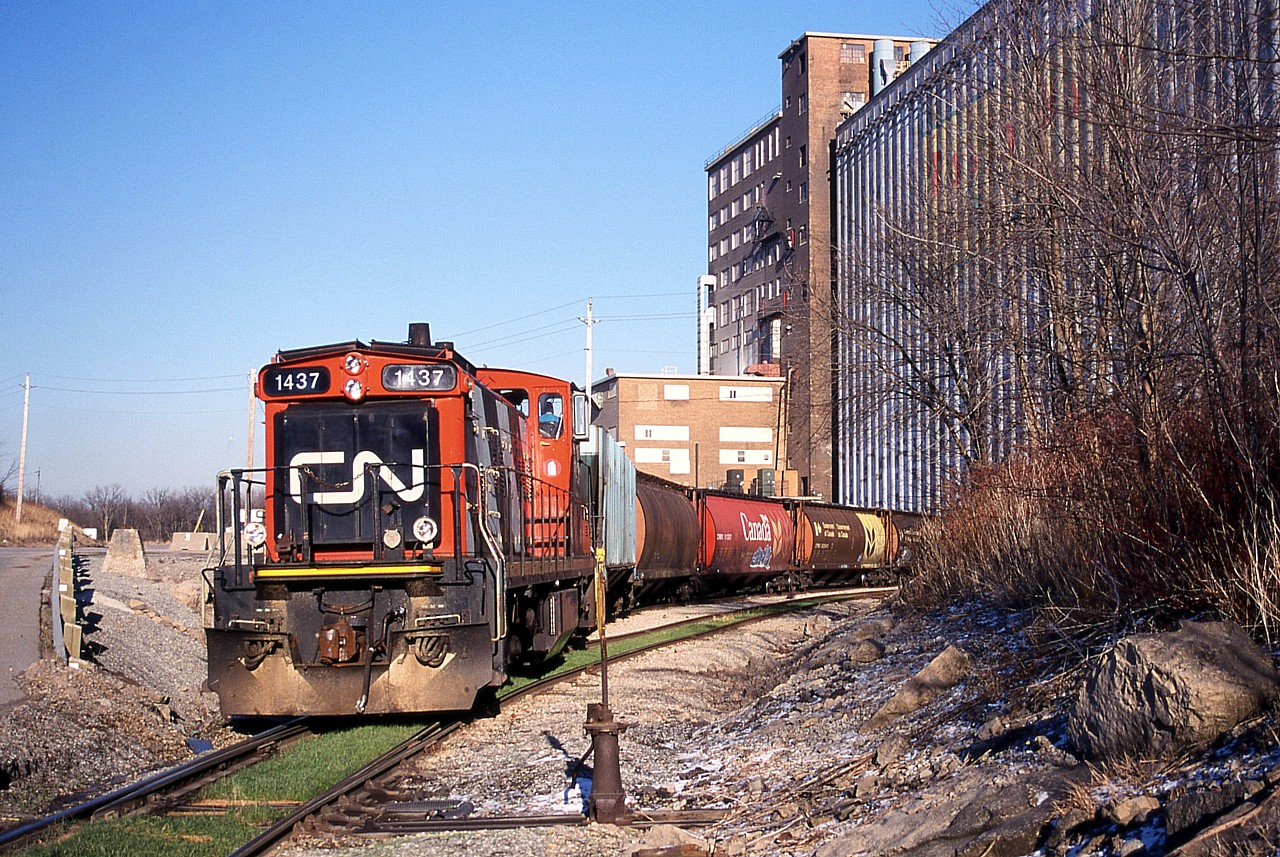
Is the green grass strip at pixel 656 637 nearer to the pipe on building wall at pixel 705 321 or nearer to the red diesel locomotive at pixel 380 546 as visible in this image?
the red diesel locomotive at pixel 380 546

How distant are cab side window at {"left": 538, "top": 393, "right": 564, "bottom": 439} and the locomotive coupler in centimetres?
842

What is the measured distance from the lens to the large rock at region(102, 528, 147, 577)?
2839cm

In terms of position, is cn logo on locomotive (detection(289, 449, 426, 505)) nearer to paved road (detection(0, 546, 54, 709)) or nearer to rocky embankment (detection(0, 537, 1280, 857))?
rocky embankment (detection(0, 537, 1280, 857))

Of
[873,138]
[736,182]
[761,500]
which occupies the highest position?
[736,182]

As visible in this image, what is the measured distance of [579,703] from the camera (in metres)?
12.2

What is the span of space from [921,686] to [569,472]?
791 cm

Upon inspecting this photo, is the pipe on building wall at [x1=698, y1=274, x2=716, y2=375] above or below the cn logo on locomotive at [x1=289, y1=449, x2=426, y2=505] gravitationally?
above

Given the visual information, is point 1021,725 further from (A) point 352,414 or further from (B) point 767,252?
Answer: (B) point 767,252

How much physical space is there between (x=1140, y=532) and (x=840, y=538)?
2844 cm

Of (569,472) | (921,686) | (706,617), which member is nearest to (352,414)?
(569,472)

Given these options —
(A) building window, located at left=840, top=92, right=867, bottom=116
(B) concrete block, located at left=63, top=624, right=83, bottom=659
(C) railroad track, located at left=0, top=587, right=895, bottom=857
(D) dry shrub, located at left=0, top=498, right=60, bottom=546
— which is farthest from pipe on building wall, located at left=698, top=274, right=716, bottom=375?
(C) railroad track, located at left=0, top=587, right=895, bottom=857

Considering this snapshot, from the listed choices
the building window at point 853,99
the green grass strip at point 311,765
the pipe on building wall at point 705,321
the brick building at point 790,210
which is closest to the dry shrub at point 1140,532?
the green grass strip at point 311,765

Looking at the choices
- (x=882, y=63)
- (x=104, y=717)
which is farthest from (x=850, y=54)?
(x=104, y=717)

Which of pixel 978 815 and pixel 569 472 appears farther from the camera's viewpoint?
pixel 569 472
